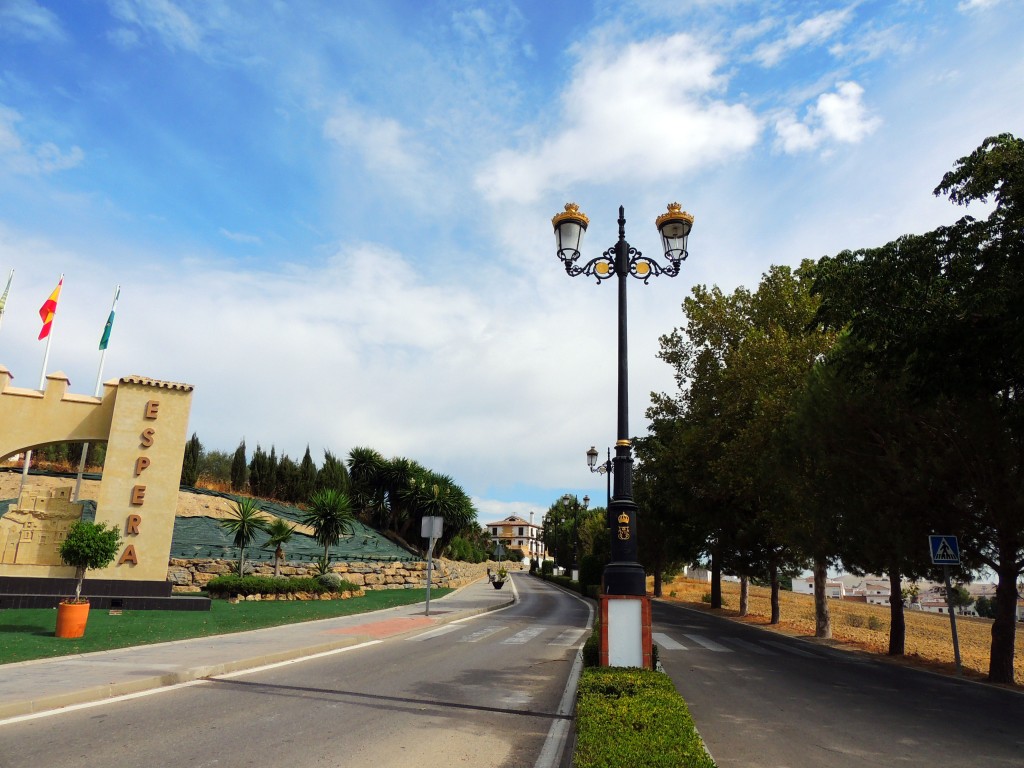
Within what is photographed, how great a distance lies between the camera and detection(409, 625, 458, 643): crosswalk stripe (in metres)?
14.5

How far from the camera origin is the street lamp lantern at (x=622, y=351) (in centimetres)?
750

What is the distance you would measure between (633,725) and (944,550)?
10.8 metres

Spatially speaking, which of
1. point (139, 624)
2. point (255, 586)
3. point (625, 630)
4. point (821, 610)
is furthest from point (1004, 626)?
point (255, 586)

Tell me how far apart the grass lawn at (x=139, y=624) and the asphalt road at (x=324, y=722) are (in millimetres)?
3612

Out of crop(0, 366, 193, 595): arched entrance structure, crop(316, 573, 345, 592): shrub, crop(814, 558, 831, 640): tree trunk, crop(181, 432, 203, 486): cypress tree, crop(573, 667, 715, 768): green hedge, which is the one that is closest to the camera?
crop(573, 667, 715, 768): green hedge

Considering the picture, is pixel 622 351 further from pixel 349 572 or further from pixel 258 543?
pixel 258 543

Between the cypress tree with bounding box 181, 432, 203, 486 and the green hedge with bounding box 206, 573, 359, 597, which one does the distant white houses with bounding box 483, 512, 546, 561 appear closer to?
the cypress tree with bounding box 181, 432, 203, 486

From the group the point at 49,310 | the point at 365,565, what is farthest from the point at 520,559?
the point at 49,310

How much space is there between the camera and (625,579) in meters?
7.49

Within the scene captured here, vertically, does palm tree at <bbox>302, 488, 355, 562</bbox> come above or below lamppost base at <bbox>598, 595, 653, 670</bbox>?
above

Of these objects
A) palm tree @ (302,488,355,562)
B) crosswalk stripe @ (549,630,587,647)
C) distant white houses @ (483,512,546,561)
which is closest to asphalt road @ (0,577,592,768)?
crosswalk stripe @ (549,630,587,647)

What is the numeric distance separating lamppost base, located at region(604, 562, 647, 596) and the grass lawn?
8.37m

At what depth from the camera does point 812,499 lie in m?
17.1

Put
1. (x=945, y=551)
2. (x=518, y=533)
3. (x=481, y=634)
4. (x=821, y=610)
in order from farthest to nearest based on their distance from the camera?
(x=518, y=533)
(x=821, y=610)
(x=481, y=634)
(x=945, y=551)
